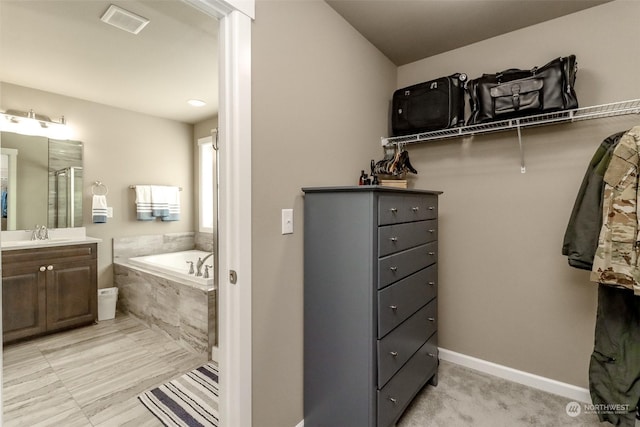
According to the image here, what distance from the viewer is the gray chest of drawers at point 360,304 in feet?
4.81

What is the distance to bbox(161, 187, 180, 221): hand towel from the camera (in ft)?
13.2

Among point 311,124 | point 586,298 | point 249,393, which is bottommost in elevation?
point 249,393

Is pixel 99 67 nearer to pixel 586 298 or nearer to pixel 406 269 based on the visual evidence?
pixel 406 269

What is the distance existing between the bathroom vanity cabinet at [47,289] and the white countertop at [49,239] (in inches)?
1.6

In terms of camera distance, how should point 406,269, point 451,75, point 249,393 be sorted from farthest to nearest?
point 451,75
point 406,269
point 249,393

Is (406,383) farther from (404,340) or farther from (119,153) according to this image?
(119,153)

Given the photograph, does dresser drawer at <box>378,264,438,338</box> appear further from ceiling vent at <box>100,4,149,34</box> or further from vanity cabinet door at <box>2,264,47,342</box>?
vanity cabinet door at <box>2,264,47,342</box>

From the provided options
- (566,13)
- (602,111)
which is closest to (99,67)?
(566,13)

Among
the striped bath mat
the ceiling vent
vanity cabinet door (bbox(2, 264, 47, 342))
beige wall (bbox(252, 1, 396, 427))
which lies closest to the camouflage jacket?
beige wall (bbox(252, 1, 396, 427))

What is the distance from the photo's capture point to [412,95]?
7.62ft

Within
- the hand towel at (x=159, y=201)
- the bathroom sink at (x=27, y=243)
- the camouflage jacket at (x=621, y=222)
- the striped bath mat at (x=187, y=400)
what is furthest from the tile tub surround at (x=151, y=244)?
the camouflage jacket at (x=621, y=222)

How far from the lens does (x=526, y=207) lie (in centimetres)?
214

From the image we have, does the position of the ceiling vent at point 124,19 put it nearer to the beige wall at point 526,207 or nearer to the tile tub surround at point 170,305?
the tile tub surround at point 170,305

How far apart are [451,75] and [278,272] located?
6.06 feet
